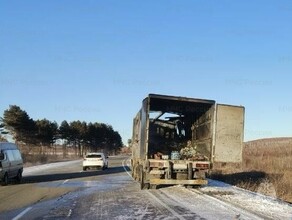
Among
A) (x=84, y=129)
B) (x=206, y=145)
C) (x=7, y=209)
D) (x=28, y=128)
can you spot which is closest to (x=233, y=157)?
(x=206, y=145)

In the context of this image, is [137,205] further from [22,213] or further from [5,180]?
[5,180]

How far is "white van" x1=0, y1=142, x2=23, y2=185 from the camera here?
22891mm

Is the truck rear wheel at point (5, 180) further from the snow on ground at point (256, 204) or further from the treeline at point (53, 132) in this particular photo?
the treeline at point (53, 132)

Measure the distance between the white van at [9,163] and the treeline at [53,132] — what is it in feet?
153

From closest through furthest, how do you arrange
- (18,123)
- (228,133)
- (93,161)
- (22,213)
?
1. (22,213)
2. (228,133)
3. (93,161)
4. (18,123)

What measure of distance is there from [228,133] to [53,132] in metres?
76.2

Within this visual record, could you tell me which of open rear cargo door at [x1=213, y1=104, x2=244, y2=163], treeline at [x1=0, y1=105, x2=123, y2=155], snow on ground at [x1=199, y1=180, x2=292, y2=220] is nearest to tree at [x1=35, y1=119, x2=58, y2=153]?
treeline at [x1=0, y1=105, x2=123, y2=155]

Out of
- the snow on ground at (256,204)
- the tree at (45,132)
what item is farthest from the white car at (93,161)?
the tree at (45,132)

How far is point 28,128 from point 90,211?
2498 inches

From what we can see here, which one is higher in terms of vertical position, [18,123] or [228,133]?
[18,123]

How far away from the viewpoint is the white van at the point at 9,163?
75.1ft

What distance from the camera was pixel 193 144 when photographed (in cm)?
2314

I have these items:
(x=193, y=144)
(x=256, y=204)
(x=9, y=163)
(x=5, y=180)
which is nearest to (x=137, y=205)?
(x=256, y=204)

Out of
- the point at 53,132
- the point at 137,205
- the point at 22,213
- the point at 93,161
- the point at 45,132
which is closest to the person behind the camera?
the point at 22,213
